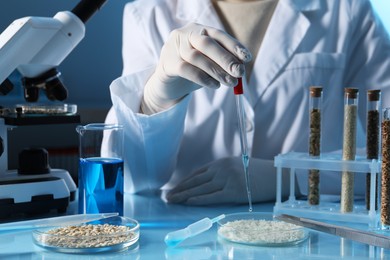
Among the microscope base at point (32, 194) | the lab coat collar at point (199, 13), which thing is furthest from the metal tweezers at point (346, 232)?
the lab coat collar at point (199, 13)

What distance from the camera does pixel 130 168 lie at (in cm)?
146

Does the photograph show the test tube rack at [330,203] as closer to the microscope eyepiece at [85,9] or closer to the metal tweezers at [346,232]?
the metal tweezers at [346,232]

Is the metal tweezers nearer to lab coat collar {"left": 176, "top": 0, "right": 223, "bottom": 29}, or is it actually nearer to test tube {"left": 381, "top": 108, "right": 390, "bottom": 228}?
test tube {"left": 381, "top": 108, "right": 390, "bottom": 228}

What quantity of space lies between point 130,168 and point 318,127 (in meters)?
0.52

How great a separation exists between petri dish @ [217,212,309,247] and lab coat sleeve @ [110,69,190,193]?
1.40 ft

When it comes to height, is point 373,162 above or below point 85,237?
above

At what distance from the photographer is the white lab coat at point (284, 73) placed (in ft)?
5.28

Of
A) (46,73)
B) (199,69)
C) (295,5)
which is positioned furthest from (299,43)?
(46,73)

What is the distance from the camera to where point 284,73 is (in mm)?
1619

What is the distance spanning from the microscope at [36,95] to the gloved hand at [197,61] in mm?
206

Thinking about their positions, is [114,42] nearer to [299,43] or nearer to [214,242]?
[299,43]

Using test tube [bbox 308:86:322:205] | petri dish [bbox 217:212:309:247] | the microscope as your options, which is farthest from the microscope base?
test tube [bbox 308:86:322:205]

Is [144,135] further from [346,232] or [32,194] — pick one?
[346,232]

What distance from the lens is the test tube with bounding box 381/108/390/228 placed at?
1028 millimetres
